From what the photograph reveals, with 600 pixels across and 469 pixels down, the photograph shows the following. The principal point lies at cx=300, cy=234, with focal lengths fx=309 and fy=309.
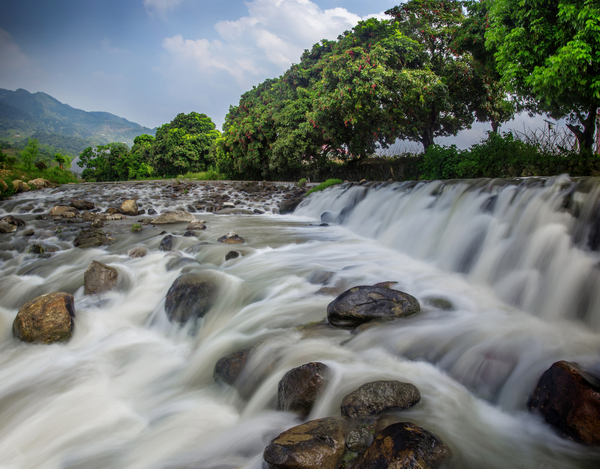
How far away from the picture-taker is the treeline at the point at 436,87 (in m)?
9.82

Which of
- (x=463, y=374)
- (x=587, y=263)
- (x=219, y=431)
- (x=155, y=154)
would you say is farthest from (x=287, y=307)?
(x=155, y=154)

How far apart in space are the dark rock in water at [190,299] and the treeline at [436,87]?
34.6 feet

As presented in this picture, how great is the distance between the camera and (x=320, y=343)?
2.98m

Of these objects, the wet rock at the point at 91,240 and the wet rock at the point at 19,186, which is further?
the wet rock at the point at 19,186

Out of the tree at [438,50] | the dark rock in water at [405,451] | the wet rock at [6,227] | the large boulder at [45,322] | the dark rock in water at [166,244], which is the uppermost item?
the tree at [438,50]

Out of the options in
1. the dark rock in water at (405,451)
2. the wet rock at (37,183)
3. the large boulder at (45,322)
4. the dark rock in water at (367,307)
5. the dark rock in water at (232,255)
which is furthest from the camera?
the wet rock at (37,183)

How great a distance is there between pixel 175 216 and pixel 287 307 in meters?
8.27

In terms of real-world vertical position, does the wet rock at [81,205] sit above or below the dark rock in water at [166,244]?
above

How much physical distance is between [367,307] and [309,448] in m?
1.78

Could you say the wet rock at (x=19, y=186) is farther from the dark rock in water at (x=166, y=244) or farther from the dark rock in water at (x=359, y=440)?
the dark rock in water at (x=359, y=440)

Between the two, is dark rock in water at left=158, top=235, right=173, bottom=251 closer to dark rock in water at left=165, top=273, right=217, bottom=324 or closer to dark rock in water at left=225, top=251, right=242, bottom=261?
dark rock in water at left=225, top=251, right=242, bottom=261

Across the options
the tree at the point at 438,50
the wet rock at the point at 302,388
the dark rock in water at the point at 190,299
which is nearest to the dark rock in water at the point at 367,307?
the wet rock at the point at 302,388

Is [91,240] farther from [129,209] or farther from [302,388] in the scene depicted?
[302,388]

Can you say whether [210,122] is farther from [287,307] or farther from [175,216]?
[287,307]
